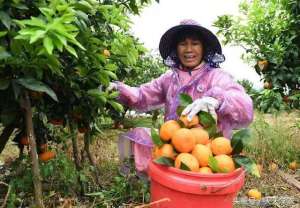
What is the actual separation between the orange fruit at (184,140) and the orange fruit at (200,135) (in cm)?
3

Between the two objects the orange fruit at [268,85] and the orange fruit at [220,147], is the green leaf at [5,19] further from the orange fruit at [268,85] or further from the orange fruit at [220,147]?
the orange fruit at [268,85]

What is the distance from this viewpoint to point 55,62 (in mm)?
1937

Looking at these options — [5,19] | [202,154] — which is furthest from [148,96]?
[5,19]

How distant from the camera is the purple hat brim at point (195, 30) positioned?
3.13 m

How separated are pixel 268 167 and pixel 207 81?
63.0 inches

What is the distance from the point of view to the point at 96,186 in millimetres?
3170

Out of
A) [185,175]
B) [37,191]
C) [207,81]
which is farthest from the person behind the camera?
[207,81]

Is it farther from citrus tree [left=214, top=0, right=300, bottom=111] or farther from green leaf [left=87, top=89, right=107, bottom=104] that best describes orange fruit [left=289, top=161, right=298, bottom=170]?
green leaf [left=87, top=89, right=107, bottom=104]

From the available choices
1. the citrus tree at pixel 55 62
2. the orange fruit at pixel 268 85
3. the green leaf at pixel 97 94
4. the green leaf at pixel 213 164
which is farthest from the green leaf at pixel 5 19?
the orange fruit at pixel 268 85

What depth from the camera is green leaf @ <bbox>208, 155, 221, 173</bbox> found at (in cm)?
227

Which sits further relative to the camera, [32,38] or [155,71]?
[155,71]

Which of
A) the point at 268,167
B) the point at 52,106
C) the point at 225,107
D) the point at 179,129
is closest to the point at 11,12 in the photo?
the point at 52,106

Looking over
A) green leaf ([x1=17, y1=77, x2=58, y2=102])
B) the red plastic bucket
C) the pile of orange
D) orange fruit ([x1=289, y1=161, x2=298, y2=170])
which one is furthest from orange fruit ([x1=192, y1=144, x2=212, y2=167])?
orange fruit ([x1=289, y1=161, x2=298, y2=170])

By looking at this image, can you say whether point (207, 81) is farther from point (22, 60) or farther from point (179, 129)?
point (22, 60)
